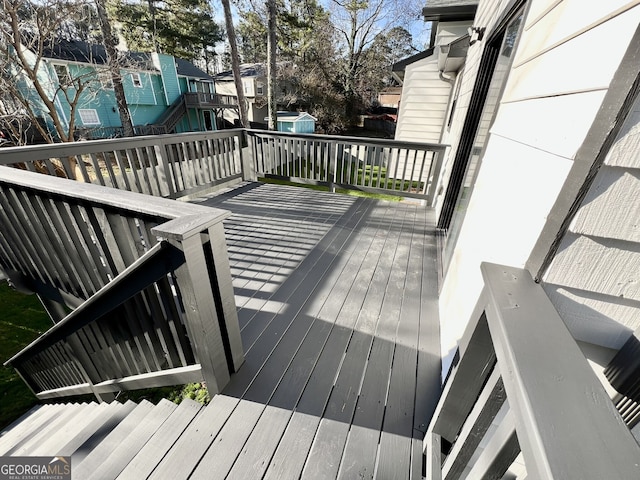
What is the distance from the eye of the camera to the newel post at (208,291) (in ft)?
3.75

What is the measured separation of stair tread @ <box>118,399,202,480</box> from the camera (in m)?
1.20

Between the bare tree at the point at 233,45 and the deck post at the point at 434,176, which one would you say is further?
the bare tree at the point at 233,45

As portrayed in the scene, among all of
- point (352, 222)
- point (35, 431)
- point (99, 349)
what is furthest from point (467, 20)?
point (35, 431)

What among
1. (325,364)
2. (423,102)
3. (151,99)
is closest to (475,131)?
(325,364)

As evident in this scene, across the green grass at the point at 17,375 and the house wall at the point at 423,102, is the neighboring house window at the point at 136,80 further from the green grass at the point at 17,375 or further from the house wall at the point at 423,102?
the house wall at the point at 423,102

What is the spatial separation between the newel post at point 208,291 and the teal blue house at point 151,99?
500 inches

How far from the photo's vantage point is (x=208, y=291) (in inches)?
51.0

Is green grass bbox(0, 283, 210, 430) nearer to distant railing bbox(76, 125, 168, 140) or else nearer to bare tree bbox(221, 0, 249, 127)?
bare tree bbox(221, 0, 249, 127)

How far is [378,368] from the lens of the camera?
1.72 meters

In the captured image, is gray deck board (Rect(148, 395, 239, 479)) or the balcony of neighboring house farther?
gray deck board (Rect(148, 395, 239, 479))

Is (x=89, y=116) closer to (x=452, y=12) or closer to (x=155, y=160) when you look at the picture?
(x=155, y=160)

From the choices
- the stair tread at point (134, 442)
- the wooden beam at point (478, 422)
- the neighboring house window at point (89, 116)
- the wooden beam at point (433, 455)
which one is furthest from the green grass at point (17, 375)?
the neighboring house window at point (89, 116)

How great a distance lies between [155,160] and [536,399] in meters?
4.43

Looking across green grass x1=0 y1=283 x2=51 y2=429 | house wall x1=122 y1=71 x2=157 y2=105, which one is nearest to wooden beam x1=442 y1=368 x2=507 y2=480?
green grass x1=0 y1=283 x2=51 y2=429
